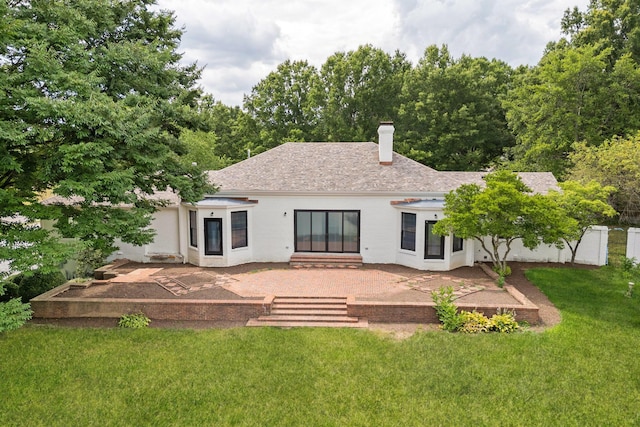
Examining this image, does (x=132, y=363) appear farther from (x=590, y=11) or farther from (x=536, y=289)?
(x=590, y=11)

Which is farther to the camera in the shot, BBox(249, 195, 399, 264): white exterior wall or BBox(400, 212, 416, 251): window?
BBox(249, 195, 399, 264): white exterior wall

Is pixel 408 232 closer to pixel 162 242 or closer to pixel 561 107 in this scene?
pixel 162 242

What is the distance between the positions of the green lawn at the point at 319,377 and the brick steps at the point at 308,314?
711 mm

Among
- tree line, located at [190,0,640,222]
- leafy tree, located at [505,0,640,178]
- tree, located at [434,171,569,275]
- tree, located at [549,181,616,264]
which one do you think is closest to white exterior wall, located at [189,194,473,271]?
tree, located at [434,171,569,275]

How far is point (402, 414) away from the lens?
873 cm

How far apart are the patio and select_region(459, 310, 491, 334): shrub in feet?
1.60

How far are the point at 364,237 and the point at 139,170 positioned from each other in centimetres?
1154

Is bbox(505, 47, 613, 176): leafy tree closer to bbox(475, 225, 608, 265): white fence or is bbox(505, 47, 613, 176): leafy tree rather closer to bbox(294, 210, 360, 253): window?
bbox(475, 225, 608, 265): white fence

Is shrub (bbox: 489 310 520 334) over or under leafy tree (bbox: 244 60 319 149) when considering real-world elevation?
under

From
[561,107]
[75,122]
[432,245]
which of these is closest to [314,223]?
[432,245]

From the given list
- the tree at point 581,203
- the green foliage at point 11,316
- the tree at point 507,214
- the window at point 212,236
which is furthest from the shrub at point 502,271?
the green foliage at point 11,316

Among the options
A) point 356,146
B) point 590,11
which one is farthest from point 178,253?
point 590,11

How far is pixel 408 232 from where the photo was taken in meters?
20.3

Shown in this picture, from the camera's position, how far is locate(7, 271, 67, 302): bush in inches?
600
